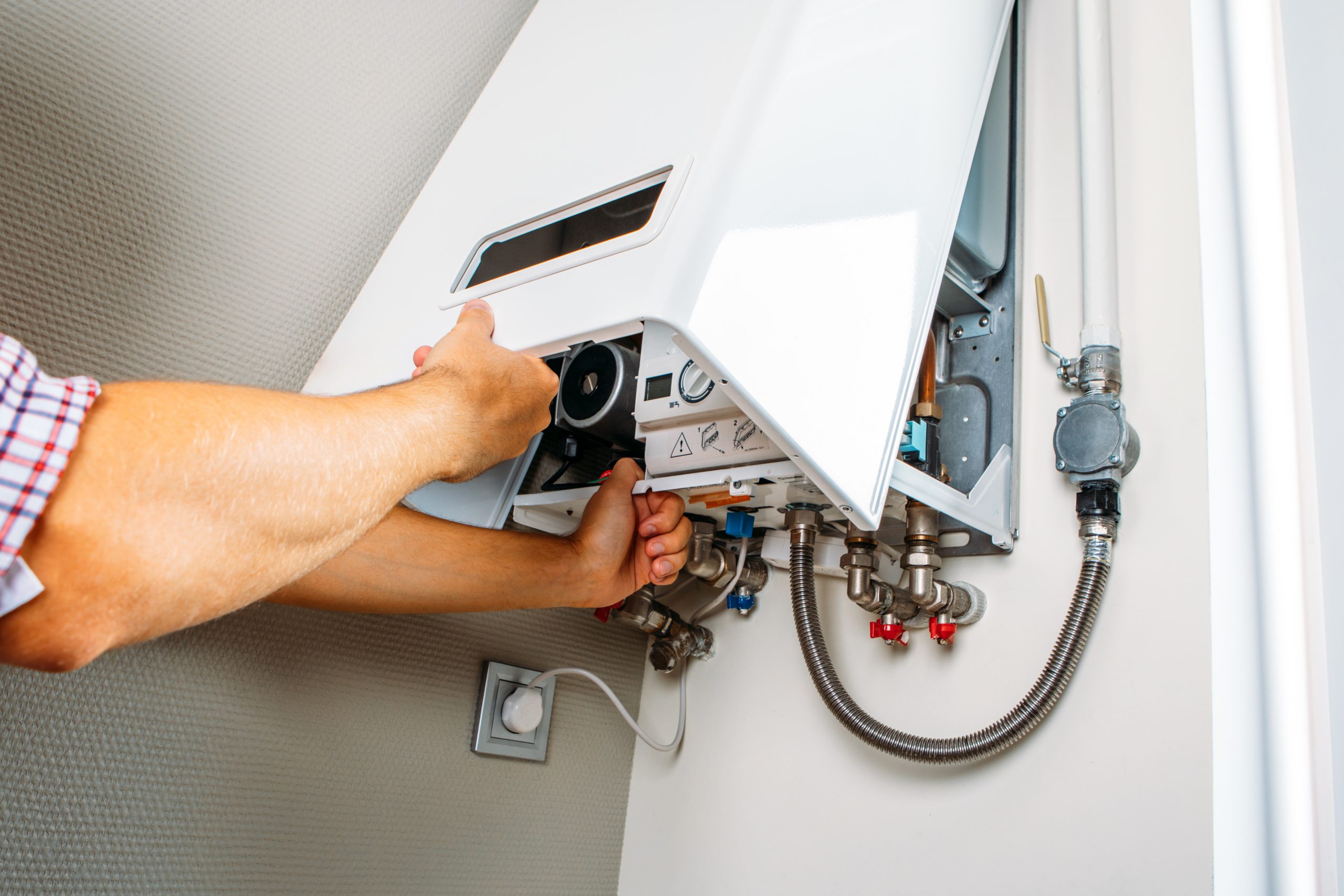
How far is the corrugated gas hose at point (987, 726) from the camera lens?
80 centimetres

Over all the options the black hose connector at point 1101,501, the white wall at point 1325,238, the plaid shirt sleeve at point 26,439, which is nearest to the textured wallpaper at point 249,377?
the plaid shirt sleeve at point 26,439

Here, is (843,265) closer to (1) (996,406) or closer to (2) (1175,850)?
(1) (996,406)

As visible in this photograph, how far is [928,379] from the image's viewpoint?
93 cm

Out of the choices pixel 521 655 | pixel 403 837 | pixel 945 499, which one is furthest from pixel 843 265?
pixel 403 837

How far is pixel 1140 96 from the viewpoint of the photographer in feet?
3.25

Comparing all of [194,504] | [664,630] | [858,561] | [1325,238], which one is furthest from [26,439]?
[1325,238]

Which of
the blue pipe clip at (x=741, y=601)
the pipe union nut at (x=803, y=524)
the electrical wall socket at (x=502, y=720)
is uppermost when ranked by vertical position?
the pipe union nut at (x=803, y=524)

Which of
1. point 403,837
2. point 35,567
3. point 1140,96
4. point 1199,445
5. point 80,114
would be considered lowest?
point 403,837

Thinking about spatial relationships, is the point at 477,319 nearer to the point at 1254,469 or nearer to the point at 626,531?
the point at 626,531

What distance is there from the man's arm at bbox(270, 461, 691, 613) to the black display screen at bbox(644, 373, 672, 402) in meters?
0.10

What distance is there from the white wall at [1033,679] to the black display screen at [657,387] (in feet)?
1.26

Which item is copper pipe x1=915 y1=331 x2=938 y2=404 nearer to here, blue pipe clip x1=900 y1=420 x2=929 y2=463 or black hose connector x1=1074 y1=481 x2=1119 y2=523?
blue pipe clip x1=900 y1=420 x2=929 y2=463

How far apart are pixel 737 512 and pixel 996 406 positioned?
324 millimetres

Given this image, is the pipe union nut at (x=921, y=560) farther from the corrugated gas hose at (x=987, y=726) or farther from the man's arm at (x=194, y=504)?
the man's arm at (x=194, y=504)
